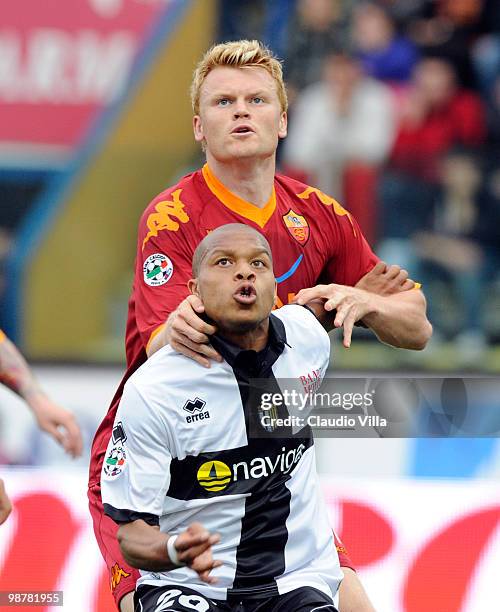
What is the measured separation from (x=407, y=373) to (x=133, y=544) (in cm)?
558

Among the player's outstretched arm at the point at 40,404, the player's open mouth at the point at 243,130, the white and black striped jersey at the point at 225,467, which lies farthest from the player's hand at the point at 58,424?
the player's open mouth at the point at 243,130

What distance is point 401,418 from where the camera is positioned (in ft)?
13.8

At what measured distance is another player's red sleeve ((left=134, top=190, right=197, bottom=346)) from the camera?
3.76m

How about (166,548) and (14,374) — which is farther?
(14,374)

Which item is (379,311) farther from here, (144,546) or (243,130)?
(144,546)

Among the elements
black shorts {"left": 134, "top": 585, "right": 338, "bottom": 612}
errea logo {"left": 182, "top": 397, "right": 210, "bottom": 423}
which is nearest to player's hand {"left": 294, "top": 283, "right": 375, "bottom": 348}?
errea logo {"left": 182, "top": 397, "right": 210, "bottom": 423}

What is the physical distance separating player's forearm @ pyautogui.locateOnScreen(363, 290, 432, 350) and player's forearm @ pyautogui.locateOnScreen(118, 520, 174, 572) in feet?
3.25

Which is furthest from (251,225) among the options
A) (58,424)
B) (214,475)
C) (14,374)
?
(14,374)

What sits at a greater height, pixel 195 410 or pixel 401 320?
pixel 401 320

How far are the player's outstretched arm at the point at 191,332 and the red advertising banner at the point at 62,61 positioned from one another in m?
6.48

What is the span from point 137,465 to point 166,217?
2.79ft

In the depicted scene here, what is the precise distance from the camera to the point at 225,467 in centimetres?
349

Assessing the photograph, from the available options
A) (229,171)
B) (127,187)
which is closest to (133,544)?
(229,171)

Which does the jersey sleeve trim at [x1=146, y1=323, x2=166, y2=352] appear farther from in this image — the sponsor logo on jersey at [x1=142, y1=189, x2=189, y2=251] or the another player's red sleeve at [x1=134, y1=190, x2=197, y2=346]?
the sponsor logo on jersey at [x1=142, y1=189, x2=189, y2=251]
